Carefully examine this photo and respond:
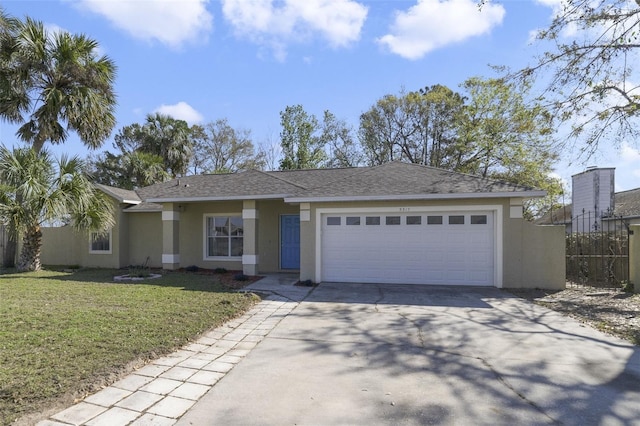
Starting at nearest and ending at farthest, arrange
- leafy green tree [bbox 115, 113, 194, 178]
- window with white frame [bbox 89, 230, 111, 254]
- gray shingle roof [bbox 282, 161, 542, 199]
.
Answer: gray shingle roof [bbox 282, 161, 542, 199], window with white frame [bbox 89, 230, 111, 254], leafy green tree [bbox 115, 113, 194, 178]

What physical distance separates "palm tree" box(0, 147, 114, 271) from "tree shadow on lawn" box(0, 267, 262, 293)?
1.36m

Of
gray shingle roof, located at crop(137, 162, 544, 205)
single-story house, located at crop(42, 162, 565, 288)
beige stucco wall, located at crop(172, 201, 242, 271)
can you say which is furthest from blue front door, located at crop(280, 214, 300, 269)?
beige stucco wall, located at crop(172, 201, 242, 271)

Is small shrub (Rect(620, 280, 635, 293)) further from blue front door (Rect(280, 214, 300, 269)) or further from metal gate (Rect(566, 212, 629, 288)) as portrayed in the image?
blue front door (Rect(280, 214, 300, 269))

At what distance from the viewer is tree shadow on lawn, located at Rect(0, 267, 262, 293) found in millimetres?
10031

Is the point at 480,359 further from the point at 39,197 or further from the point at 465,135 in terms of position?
the point at 465,135

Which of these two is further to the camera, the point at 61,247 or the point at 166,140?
the point at 166,140

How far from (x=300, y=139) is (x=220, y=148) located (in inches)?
340

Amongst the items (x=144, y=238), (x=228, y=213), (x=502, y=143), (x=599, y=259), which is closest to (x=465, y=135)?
(x=502, y=143)

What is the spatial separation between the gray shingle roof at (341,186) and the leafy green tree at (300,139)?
41.4ft

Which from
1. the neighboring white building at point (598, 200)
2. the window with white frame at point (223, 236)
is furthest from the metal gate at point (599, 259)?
the window with white frame at point (223, 236)

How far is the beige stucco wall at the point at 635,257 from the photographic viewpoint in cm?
955

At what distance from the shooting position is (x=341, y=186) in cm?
1115

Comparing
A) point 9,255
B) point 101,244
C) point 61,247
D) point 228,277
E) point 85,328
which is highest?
point 101,244

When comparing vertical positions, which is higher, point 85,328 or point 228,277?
point 85,328
